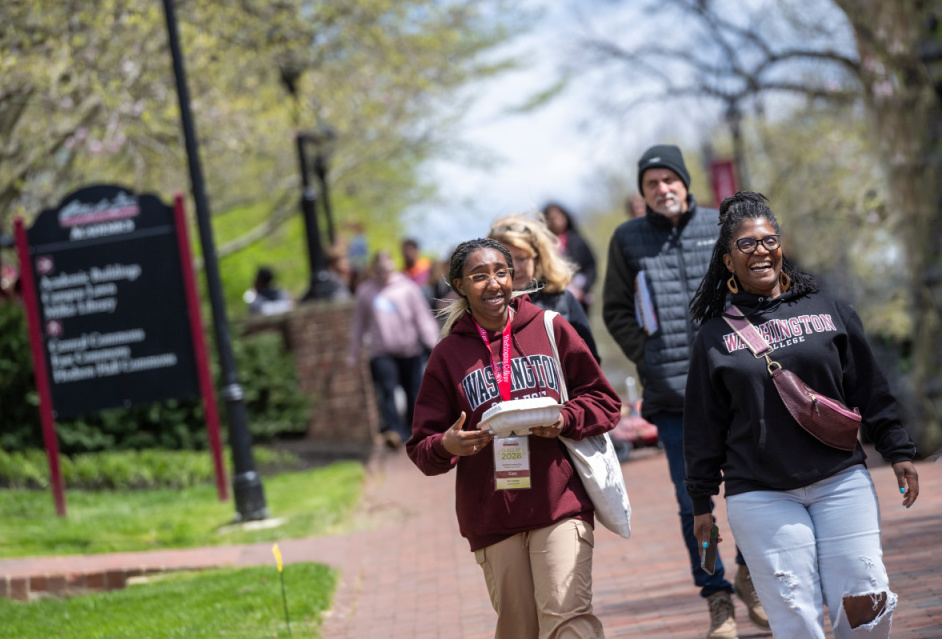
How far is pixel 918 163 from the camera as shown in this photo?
34.0ft

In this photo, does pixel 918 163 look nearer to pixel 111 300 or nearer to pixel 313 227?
pixel 111 300

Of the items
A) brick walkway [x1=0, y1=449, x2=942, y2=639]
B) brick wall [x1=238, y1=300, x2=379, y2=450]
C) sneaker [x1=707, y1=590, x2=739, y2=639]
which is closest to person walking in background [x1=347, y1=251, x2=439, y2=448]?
brick wall [x1=238, y1=300, x2=379, y2=450]

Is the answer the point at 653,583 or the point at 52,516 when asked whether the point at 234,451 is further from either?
the point at 653,583

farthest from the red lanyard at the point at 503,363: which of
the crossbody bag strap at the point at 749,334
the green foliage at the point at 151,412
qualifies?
the green foliage at the point at 151,412

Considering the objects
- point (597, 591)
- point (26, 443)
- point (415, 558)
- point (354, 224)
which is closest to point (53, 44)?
point (26, 443)

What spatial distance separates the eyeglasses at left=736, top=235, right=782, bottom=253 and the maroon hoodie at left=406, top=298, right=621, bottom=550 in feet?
2.40

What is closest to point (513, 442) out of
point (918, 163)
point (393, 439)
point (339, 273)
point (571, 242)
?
point (571, 242)

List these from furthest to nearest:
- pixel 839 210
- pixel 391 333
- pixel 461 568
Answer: pixel 839 210 → pixel 391 333 → pixel 461 568

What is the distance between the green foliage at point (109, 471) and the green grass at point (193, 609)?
4374mm

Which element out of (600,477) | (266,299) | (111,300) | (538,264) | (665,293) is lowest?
(600,477)

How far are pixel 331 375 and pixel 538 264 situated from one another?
10488 millimetres

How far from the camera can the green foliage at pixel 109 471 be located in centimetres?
1241

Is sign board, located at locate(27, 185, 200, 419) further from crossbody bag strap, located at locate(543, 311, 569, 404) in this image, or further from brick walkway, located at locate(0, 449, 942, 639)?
crossbody bag strap, located at locate(543, 311, 569, 404)

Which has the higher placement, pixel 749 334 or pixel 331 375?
pixel 749 334
